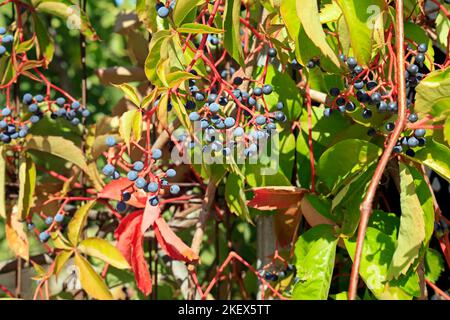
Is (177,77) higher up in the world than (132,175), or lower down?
higher up

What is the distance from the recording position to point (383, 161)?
34.8 inches

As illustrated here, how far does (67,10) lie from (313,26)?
707mm

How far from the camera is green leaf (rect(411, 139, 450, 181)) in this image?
1057 mm

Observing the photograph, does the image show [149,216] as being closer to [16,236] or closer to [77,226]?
[77,226]

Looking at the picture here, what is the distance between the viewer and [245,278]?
5.63 feet

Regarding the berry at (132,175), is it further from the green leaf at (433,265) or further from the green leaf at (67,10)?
the green leaf at (433,265)

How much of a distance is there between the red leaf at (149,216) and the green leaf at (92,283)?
15 cm

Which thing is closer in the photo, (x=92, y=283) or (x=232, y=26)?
(x=232, y=26)

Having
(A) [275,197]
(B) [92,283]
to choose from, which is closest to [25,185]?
(B) [92,283]

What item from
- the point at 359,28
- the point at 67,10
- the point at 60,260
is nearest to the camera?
the point at 359,28

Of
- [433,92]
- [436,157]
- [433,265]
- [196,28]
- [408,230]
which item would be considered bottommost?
[433,265]

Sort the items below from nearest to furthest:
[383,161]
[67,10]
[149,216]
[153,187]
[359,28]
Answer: [383,161] → [359,28] → [153,187] → [149,216] → [67,10]

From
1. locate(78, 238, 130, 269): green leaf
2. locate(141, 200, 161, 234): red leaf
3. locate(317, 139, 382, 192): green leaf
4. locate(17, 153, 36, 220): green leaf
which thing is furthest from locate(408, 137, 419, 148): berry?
locate(17, 153, 36, 220): green leaf
